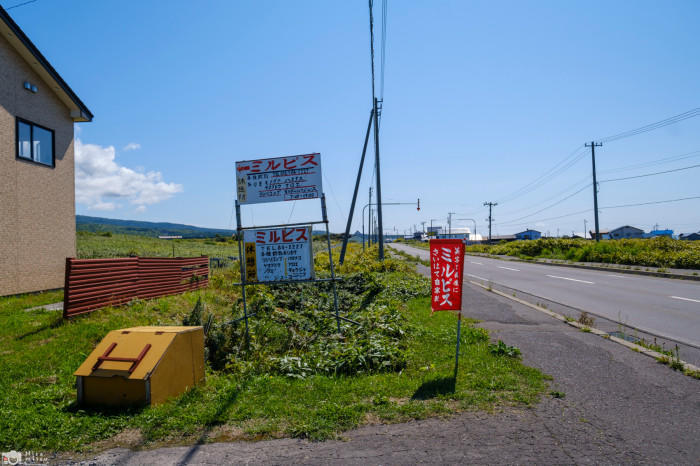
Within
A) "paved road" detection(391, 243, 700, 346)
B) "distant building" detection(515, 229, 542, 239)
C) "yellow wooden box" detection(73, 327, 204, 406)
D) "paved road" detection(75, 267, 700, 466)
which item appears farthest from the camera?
"distant building" detection(515, 229, 542, 239)

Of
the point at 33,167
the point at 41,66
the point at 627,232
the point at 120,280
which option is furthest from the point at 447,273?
the point at 627,232

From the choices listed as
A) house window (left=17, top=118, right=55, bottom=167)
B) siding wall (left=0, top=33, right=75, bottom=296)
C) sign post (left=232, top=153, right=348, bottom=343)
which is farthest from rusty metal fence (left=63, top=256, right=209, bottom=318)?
house window (left=17, top=118, right=55, bottom=167)

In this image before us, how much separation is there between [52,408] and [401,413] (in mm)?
3721

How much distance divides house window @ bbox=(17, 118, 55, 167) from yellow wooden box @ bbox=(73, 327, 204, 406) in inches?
405

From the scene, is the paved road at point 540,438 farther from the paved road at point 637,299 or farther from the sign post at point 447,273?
the paved road at point 637,299

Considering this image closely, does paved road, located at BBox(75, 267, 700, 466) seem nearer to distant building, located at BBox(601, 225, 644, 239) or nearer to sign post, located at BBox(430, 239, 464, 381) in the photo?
sign post, located at BBox(430, 239, 464, 381)

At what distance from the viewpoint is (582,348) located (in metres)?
6.37

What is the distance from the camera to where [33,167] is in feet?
39.5

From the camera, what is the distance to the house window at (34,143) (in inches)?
465

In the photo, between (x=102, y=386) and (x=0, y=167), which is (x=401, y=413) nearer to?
(x=102, y=386)

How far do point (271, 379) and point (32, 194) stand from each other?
36.9 ft

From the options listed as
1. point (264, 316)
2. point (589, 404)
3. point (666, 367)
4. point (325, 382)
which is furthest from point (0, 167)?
point (666, 367)

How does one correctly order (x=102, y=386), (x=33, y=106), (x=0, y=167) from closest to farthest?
1. (x=102, y=386)
2. (x=0, y=167)
3. (x=33, y=106)

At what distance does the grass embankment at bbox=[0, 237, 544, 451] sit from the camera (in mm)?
3926
